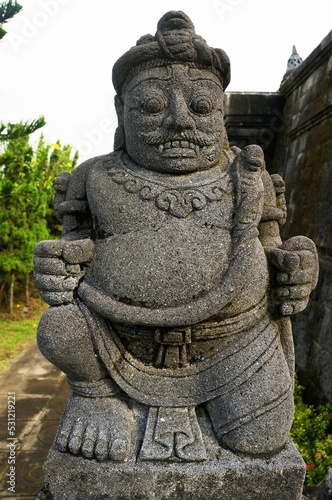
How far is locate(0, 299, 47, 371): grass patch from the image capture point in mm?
5258

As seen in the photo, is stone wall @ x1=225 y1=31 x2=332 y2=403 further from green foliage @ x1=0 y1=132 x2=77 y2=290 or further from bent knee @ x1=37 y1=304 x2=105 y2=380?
green foliage @ x1=0 y1=132 x2=77 y2=290

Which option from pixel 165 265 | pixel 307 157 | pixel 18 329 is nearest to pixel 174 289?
pixel 165 265

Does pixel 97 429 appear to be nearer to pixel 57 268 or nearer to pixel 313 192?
pixel 57 268

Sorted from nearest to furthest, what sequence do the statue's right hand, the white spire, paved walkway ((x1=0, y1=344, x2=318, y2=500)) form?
the statue's right hand → paved walkway ((x1=0, y1=344, x2=318, y2=500)) → the white spire

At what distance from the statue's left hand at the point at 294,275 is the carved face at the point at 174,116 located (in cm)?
55

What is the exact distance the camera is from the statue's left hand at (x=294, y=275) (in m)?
1.72

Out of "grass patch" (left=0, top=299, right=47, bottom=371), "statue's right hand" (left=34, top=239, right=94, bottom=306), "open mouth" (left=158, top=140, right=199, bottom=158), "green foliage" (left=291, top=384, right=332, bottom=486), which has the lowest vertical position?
"grass patch" (left=0, top=299, right=47, bottom=371)

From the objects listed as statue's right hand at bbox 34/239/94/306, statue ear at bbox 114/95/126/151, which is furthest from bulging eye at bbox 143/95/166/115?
statue's right hand at bbox 34/239/94/306

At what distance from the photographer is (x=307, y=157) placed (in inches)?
177

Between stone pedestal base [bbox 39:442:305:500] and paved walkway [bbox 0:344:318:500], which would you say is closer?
stone pedestal base [bbox 39:442:305:500]

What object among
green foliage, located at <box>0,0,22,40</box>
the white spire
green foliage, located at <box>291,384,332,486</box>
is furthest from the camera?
the white spire

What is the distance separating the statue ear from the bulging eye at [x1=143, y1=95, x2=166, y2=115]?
9.8 inches

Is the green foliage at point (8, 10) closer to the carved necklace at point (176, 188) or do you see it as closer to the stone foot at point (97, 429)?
the carved necklace at point (176, 188)

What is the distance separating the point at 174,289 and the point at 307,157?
3.42m
